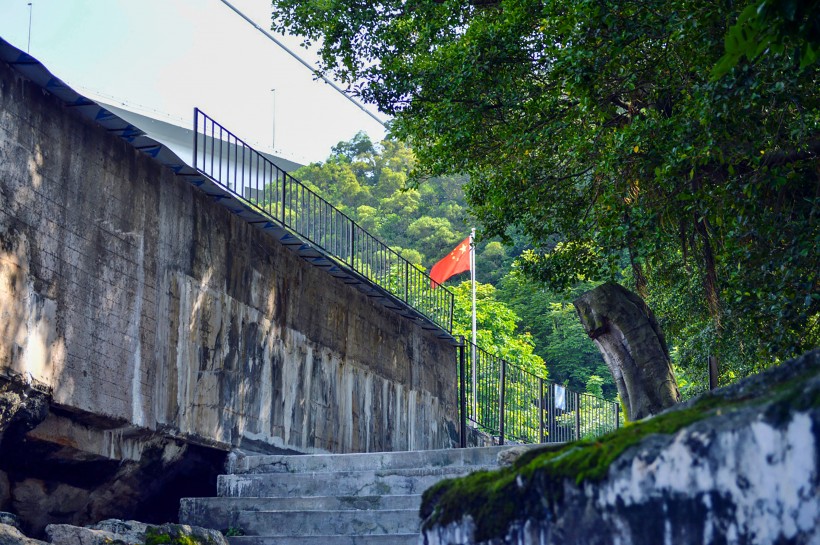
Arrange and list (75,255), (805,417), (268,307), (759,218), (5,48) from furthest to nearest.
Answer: (268,307)
(759,218)
(75,255)
(5,48)
(805,417)

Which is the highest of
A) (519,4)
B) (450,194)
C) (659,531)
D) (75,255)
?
(450,194)

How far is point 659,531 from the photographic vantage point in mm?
3305

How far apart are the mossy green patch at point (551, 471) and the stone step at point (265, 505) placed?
509cm

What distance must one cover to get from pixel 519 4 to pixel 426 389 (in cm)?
743

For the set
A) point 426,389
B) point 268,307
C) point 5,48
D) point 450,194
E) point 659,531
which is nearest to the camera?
point 659,531

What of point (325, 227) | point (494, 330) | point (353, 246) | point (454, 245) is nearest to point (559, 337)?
point (454, 245)

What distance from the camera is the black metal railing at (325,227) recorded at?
39.6 feet

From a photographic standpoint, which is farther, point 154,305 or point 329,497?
point 154,305

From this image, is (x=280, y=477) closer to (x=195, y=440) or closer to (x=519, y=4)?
(x=195, y=440)

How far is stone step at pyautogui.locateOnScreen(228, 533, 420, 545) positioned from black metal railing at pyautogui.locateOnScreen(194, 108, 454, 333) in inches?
156

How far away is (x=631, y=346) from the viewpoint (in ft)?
35.0

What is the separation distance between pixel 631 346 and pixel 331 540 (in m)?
3.64

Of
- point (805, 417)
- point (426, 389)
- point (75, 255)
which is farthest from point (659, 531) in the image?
point (426, 389)

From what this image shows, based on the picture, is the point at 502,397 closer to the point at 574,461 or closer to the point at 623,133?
the point at 623,133
